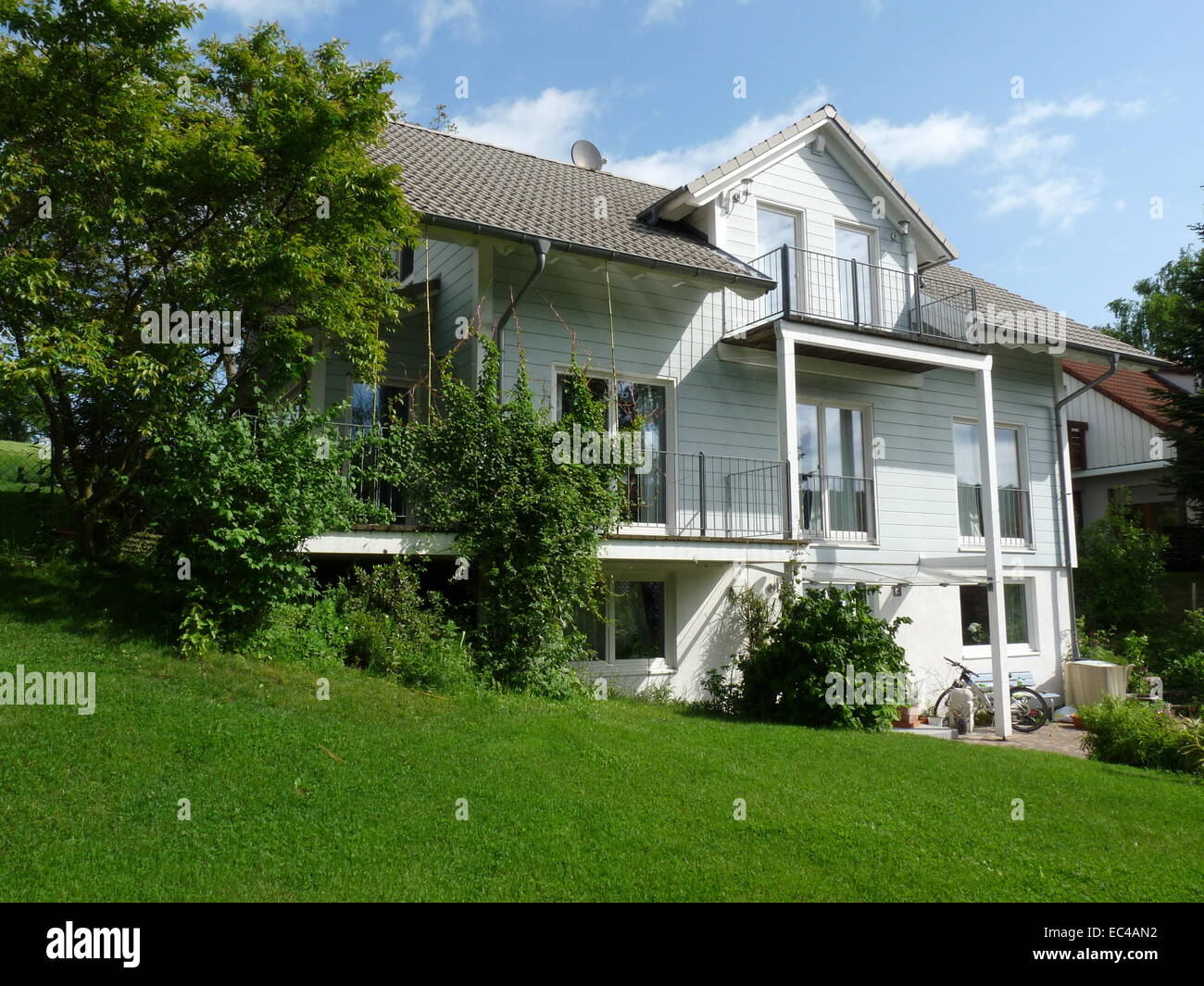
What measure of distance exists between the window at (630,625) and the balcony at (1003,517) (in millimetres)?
6903

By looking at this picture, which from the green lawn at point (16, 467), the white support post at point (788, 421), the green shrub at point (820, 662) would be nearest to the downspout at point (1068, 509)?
the white support post at point (788, 421)

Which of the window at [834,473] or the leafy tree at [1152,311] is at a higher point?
the leafy tree at [1152,311]

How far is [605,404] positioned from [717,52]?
16.6 feet

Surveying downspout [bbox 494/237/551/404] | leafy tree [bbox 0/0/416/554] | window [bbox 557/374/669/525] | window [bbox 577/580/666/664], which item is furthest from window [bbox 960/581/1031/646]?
leafy tree [bbox 0/0/416/554]

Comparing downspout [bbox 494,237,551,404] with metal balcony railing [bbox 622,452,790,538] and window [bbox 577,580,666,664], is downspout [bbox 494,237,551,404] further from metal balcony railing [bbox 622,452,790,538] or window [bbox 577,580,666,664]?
window [bbox 577,580,666,664]

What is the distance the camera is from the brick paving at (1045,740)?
11.9 meters

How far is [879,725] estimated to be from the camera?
1073 centimetres

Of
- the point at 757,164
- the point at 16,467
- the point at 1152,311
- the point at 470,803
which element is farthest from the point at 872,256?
the point at 1152,311

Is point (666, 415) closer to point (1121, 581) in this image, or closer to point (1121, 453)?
point (1121, 581)

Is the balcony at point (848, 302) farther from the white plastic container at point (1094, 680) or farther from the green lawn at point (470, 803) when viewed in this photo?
the green lawn at point (470, 803)

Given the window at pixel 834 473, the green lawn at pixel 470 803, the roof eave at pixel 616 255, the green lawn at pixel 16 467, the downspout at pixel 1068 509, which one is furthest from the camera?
the downspout at pixel 1068 509
